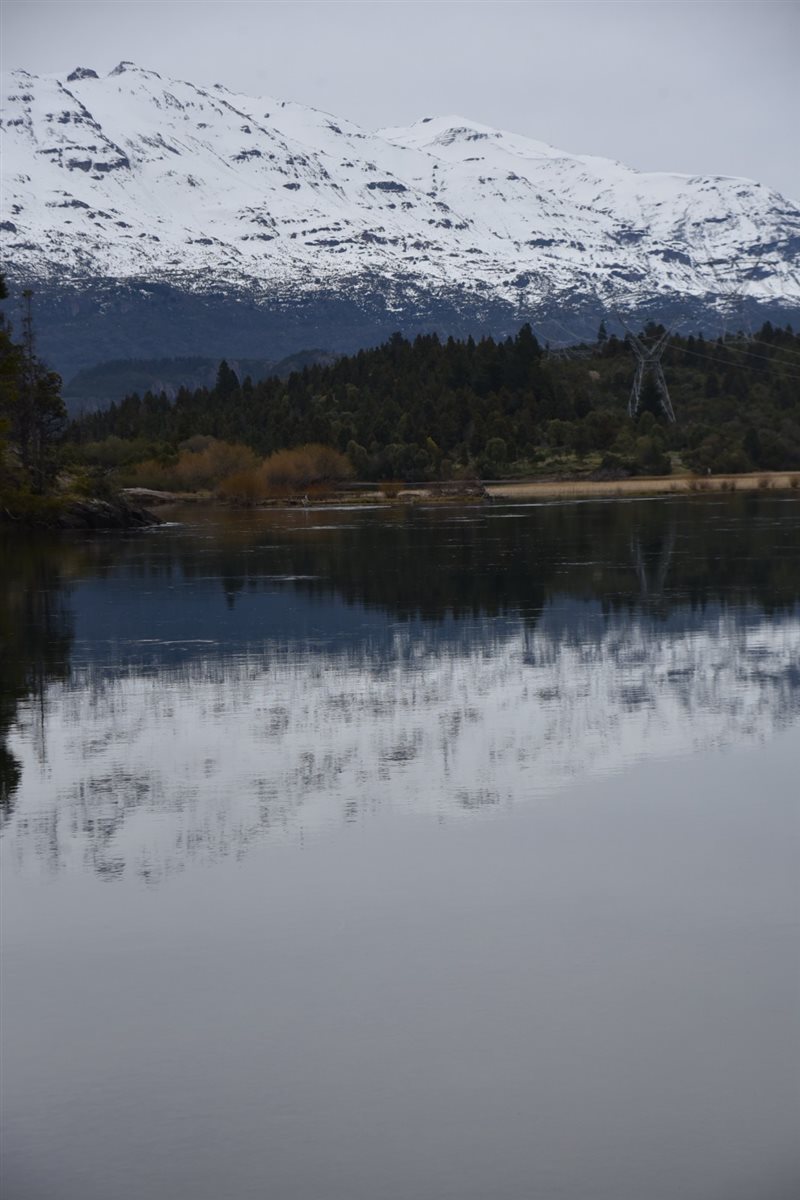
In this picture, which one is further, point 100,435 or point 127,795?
point 100,435

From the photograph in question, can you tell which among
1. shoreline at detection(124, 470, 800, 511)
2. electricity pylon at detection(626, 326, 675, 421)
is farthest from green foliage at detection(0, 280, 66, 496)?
electricity pylon at detection(626, 326, 675, 421)

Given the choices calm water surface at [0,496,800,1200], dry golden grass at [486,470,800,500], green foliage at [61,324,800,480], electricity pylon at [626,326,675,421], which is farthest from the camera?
electricity pylon at [626,326,675,421]

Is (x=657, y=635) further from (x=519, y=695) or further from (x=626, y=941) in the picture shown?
(x=626, y=941)

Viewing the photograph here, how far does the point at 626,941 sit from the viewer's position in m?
11.5

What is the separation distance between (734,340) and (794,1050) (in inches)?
7585

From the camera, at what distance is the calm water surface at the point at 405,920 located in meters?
8.66

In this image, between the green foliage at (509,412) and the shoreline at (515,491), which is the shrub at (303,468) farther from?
the green foliage at (509,412)

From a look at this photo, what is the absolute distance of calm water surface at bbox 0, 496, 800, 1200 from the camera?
28.4 feet

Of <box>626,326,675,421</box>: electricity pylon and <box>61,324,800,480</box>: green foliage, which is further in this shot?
<box>626,326,675,421</box>: electricity pylon

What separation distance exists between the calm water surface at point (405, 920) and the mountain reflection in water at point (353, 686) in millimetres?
90

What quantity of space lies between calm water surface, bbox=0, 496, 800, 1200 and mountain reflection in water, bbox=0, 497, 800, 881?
0.30 ft

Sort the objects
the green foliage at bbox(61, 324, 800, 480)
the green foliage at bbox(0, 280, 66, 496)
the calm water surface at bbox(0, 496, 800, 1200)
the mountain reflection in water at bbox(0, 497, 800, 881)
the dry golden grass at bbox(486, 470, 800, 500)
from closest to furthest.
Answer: the calm water surface at bbox(0, 496, 800, 1200)
the mountain reflection in water at bbox(0, 497, 800, 881)
the green foliage at bbox(0, 280, 66, 496)
the dry golden grass at bbox(486, 470, 800, 500)
the green foliage at bbox(61, 324, 800, 480)

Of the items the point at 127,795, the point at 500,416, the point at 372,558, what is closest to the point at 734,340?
the point at 500,416

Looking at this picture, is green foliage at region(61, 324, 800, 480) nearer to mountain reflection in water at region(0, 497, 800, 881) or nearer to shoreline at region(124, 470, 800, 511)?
shoreline at region(124, 470, 800, 511)
